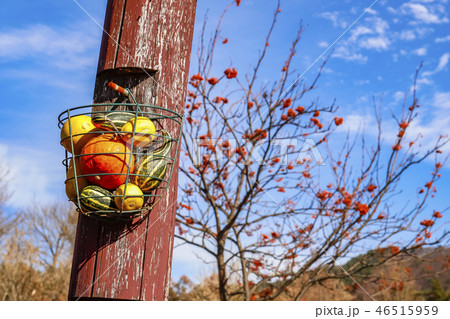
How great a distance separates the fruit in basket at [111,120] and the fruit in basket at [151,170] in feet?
0.52

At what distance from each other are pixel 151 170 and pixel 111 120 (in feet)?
0.82

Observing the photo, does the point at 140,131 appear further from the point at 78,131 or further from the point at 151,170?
the point at 78,131

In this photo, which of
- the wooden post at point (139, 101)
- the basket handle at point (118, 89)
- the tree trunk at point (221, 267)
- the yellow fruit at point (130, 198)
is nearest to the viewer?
the yellow fruit at point (130, 198)

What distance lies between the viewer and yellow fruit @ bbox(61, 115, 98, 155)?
5.12 ft

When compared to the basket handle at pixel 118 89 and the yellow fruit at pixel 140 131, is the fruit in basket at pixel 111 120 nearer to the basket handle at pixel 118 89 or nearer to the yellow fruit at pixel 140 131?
the yellow fruit at pixel 140 131

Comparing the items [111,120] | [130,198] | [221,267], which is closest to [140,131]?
[111,120]

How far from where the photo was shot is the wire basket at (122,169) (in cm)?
149

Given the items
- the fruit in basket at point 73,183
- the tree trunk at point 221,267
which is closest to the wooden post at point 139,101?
the fruit in basket at point 73,183

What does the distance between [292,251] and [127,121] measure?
133 inches

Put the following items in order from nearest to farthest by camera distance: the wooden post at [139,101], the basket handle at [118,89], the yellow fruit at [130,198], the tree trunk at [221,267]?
1. the yellow fruit at [130,198]
2. the wooden post at [139,101]
3. the basket handle at [118,89]
4. the tree trunk at [221,267]

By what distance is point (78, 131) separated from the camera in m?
1.56

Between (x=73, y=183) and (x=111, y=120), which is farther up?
(x=111, y=120)
